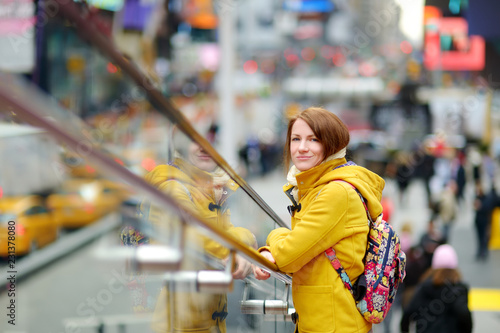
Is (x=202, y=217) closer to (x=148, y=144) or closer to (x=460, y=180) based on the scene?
(x=148, y=144)

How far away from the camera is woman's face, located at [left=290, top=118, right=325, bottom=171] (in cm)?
227

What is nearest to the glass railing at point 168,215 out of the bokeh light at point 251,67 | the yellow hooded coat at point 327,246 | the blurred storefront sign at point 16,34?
the yellow hooded coat at point 327,246

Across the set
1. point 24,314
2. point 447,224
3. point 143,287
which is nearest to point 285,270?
point 143,287

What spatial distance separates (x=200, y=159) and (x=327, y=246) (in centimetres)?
80

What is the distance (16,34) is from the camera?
7.86 metres

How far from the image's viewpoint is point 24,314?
289 inches

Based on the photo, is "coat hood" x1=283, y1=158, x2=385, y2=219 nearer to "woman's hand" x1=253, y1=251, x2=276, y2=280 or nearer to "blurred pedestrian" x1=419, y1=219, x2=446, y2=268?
"woman's hand" x1=253, y1=251, x2=276, y2=280

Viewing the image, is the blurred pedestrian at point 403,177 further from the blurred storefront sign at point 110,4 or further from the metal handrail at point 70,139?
the metal handrail at point 70,139

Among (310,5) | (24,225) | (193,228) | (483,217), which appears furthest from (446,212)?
(310,5)

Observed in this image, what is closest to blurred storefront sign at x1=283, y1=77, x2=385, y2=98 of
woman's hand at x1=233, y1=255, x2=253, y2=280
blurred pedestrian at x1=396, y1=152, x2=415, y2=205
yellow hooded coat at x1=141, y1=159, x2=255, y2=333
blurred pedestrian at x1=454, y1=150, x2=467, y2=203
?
blurred pedestrian at x1=396, y1=152, x2=415, y2=205

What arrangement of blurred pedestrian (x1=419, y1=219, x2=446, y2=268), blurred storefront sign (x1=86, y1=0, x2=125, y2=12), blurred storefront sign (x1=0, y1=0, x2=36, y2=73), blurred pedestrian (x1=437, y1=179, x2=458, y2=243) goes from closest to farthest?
1. blurred pedestrian (x1=419, y1=219, x2=446, y2=268)
2. blurred storefront sign (x1=0, y1=0, x2=36, y2=73)
3. blurred pedestrian (x1=437, y1=179, x2=458, y2=243)
4. blurred storefront sign (x1=86, y1=0, x2=125, y2=12)

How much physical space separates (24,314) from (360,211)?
631 cm

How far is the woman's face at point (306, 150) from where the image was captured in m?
2.27

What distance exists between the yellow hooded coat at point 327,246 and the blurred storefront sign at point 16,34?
6.27 m
